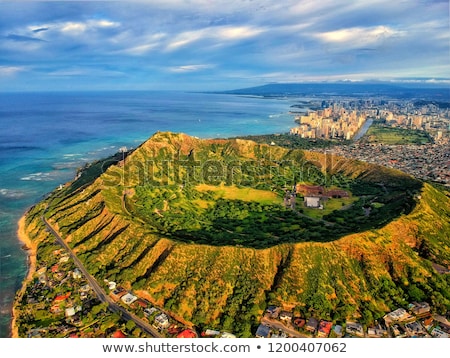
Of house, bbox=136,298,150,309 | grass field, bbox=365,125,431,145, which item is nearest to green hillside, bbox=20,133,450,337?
house, bbox=136,298,150,309

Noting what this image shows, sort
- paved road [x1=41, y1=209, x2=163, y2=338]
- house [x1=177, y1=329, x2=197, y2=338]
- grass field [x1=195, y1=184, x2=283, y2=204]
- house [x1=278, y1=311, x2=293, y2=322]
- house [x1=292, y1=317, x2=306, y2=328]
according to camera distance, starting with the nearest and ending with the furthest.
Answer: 1. house [x1=177, y1=329, x2=197, y2=338]
2. house [x1=292, y1=317, x2=306, y2=328]
3. paved road [x1=41, y1=209, x2=163, y2=338]
4. house [x1=278, y1=311, x2=293, y2=322]
5. grass field [x1=195, y1=184, x2=283, y2=204]

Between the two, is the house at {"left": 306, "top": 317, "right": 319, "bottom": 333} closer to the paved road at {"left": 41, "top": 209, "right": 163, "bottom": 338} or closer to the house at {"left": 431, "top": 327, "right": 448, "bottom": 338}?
the house at {"left": 431, "top": 327, "right": 448, "bottom": 338}

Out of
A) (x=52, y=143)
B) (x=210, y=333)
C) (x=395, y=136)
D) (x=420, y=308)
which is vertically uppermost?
(x=52, y=143)

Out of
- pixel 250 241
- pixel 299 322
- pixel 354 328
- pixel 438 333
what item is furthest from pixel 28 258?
pixel 438 333

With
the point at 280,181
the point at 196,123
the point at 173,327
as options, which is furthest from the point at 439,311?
the point at 196,123

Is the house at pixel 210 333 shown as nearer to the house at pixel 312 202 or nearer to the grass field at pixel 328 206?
the grass field at pixel 328 206

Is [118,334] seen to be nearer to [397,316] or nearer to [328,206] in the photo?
[397,316]
